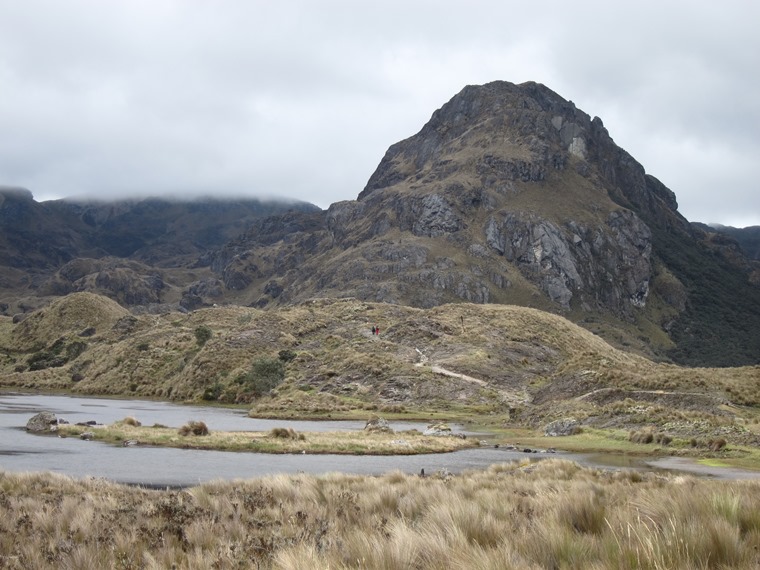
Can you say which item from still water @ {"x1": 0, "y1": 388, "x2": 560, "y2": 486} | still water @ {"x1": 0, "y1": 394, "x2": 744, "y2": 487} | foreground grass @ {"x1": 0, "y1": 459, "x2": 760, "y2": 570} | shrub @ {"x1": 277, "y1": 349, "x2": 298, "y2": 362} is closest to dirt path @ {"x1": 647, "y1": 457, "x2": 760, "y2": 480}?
still water @ {"x1": 0, "y1": 394, "x2": 744, "y2": 487}

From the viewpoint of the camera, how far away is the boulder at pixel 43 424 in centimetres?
4253

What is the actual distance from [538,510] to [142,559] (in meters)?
6.40

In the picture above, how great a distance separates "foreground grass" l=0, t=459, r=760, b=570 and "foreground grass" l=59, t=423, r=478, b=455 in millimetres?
17719

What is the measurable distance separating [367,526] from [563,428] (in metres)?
38.1

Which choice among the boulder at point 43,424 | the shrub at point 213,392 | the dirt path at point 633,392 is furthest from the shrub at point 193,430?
the shrub at point 213,392

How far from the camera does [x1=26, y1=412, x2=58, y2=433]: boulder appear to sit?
140 feet

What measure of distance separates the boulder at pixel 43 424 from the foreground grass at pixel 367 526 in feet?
91.3

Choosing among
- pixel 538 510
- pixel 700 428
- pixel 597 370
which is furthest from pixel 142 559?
pixel 597 370

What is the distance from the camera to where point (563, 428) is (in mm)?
45500

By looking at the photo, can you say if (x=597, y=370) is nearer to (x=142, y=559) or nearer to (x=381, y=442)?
(x=381, y=442)

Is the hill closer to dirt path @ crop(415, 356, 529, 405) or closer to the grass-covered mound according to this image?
dirt path @ crop(415, 356, 529, 405)

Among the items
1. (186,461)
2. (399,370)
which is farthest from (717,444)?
(399,370)

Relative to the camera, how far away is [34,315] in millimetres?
196000

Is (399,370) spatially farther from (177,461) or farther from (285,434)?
(177,461)
